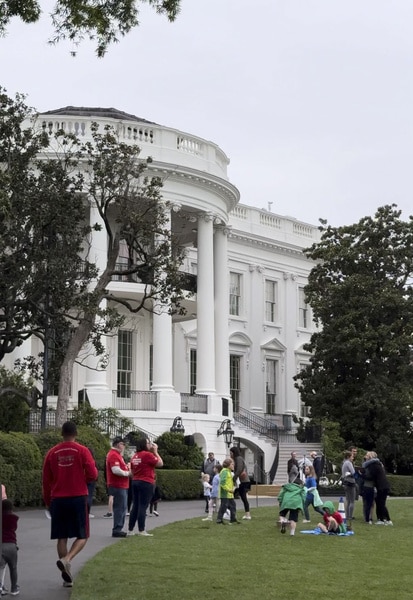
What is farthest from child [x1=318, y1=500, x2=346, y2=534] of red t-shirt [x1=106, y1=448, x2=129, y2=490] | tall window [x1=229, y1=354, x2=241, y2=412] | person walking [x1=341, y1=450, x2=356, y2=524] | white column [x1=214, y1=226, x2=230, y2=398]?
tall window [x1=229, y1=354, x2=241, y2=412]

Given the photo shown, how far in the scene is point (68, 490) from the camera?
41.2 feet

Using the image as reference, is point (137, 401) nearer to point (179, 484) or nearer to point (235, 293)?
point (179, 484)

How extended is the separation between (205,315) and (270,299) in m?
13.9

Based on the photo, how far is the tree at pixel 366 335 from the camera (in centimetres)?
4622

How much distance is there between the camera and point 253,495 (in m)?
40.3

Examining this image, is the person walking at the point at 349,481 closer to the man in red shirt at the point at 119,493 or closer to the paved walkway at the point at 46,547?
the paved walkway at the point at 46,547

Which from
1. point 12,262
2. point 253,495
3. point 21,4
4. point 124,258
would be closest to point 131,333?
point 124,258

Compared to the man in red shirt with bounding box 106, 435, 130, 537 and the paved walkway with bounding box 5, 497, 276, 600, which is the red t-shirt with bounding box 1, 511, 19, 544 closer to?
the paved walkway with bounding box 5, 497, 276, 600

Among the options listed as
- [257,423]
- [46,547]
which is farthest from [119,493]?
[257,423]

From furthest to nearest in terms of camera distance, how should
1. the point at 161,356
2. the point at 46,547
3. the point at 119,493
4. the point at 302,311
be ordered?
the point at 302,311, the point at 161,356, the point at 119,493, the point at 46,547

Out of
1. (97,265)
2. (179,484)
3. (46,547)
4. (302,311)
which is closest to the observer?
(46,547)

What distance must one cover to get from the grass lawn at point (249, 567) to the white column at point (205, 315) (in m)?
23.0

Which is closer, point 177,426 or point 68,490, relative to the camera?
point 68,490

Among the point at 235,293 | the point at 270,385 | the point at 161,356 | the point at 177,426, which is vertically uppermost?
the point at 235,293
